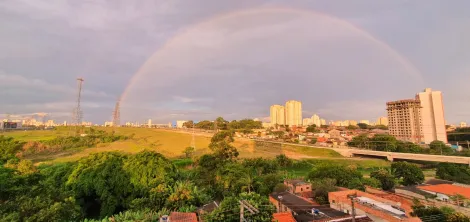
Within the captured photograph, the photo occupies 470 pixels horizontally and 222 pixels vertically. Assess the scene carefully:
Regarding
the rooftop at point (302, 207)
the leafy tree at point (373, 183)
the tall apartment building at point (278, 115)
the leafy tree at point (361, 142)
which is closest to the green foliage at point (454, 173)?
the leafy tree at point (373, 183)

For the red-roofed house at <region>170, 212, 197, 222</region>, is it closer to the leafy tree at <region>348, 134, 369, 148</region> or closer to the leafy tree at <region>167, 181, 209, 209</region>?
the leafy tree at <region>167, 181, 209, 209</region>

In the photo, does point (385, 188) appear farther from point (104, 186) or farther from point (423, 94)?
point (423, 94)

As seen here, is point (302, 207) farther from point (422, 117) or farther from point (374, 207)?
point (422, 117)

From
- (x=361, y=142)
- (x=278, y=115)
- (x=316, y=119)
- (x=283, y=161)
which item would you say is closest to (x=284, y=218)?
(x=283, y=161)

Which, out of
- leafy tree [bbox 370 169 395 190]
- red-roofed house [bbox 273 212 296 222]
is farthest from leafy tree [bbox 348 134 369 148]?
red-roofed house [bbox 273 212 296 222]

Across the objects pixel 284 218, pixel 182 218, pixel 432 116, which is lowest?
pixel 284 218
